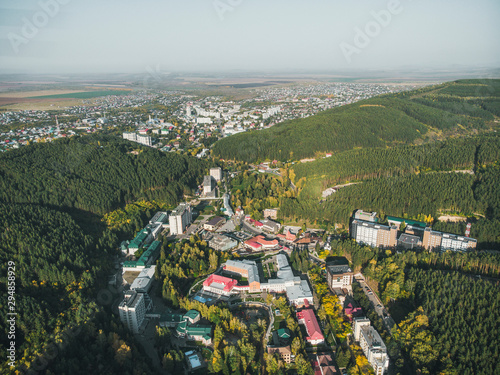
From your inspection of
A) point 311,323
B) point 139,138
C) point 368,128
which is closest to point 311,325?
point 311,323

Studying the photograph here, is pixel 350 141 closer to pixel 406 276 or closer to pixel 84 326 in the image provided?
pixel 406 276

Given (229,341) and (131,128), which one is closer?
(229,341)

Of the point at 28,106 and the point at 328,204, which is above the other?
the point at 28,106

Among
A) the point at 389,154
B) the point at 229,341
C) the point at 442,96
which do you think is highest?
the point at 442,96

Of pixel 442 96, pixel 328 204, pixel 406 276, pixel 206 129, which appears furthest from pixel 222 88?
pixel 406 276

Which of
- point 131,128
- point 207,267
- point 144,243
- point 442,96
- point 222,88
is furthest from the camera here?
point 222,88

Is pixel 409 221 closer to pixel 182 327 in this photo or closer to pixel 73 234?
pixel 182 327

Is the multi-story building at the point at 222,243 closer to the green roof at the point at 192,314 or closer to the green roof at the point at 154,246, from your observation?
the green roof at the point at 154,246

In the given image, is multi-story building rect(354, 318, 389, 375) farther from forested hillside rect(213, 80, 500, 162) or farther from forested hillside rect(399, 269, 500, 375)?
forested hillside rect(213, 80, 500, 162)
